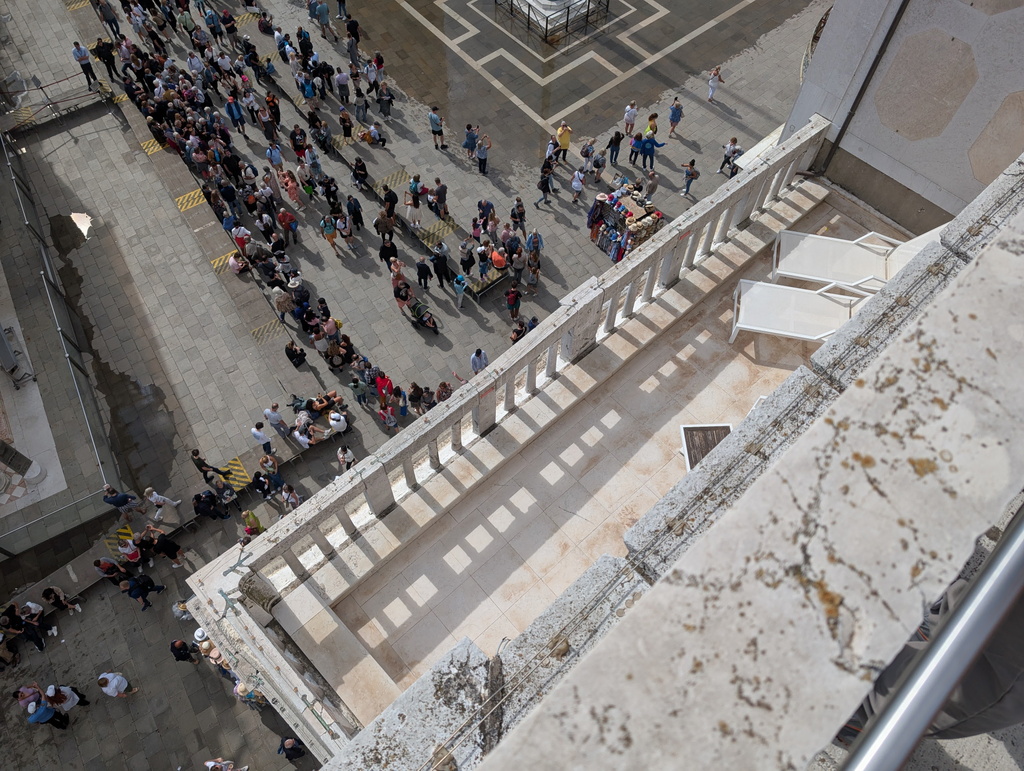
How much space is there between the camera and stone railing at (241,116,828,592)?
11.0 meters

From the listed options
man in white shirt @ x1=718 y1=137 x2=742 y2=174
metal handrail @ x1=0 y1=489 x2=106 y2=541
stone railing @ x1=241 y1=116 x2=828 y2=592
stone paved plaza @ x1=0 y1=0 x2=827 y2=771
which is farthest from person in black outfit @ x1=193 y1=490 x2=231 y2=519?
man in white shirt @ x1=718 y1=137 x2=742 y2=174

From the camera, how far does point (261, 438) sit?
21641 millimetres

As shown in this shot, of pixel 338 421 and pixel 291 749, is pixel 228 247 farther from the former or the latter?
pixel 291 749

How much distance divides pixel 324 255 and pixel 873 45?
1992cm

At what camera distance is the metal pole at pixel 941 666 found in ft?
8.44

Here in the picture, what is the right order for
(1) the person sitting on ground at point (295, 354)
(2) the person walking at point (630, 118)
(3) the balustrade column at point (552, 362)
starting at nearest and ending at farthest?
(3) the balustrade column at point (552, 362), (1) the person sitting on ground at point (295, 354), (2) the person walking at point (630, 118)

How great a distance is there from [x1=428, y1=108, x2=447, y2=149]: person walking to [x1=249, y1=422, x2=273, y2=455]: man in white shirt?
15.1 metres

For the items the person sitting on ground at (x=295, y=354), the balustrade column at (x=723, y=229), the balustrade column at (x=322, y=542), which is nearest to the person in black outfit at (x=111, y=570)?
the person sitting on ground at (x=295, y=354)

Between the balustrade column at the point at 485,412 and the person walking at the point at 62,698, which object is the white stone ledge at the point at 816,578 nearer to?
the balustrade column at the point at 485,412

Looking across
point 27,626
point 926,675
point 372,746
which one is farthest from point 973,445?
point 27,626

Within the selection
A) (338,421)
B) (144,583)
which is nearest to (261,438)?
(338,421)

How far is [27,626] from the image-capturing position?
19.4m

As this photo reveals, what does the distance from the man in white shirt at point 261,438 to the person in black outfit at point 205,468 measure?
1.53 m

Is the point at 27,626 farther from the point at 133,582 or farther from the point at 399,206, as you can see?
the point at 399,206
